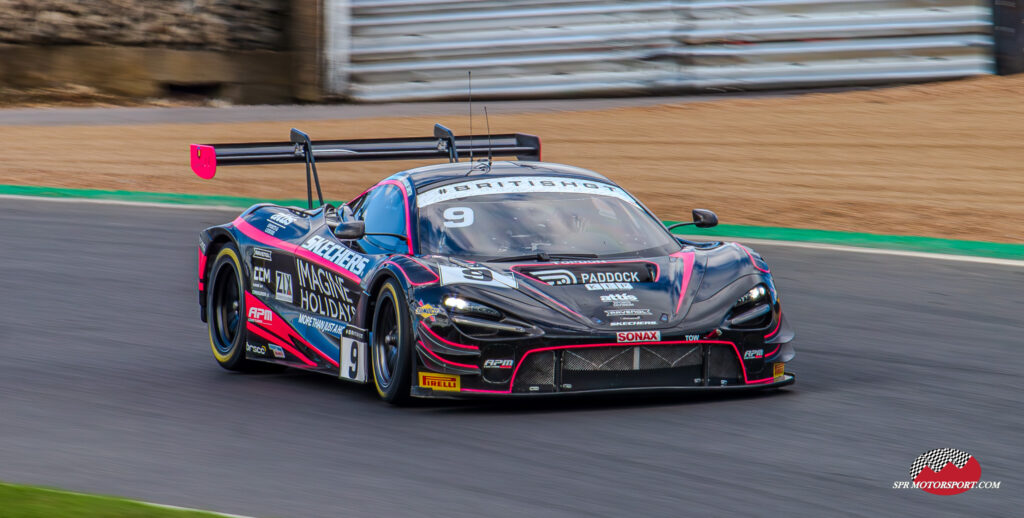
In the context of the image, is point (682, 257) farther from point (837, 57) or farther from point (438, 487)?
point (837, 57)

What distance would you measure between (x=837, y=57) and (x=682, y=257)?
563 inches

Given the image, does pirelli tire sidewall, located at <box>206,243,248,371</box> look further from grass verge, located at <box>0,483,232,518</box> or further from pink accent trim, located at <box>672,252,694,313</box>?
grass verge, located at <box>0,483,232,518</box>

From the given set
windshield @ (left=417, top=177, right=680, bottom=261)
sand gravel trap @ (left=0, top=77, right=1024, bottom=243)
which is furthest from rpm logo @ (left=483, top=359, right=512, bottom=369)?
sand gravel trap @ (left=0, top=77, right=1024, bottom=243)

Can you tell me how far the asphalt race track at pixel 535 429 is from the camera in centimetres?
551

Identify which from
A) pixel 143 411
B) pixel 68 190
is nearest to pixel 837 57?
pixel 68 190

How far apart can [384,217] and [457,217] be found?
52 centimetres

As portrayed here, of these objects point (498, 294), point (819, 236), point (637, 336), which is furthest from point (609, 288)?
point (819, 236)

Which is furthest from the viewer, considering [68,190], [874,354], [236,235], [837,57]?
[837,57]

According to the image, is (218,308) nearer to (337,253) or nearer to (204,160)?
(204,160)

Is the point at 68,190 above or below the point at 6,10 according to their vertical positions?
below

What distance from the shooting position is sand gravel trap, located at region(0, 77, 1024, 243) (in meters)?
14.9

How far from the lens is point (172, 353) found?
9156 millimetres

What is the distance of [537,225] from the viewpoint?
7789 millimetres

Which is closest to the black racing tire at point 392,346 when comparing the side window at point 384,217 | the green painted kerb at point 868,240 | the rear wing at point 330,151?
the side window at point 384,217
